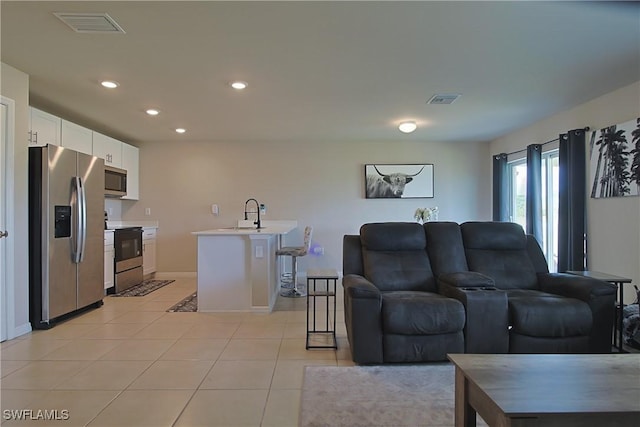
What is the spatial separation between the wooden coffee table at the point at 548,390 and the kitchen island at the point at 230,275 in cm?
271

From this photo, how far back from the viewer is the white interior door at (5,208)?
3.03m

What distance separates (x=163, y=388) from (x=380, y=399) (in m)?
1.37

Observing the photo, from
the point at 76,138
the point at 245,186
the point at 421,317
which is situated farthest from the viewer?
the point at 245,186

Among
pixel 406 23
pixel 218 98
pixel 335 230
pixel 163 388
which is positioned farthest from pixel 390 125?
pixel 163 388

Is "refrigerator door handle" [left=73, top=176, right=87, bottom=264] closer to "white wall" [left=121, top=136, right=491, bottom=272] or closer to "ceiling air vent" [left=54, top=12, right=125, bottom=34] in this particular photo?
"ceiling air vent" [left=54, top=12, right=125, bottom=34]

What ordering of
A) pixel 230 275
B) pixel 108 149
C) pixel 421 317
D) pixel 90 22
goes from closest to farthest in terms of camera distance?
pixel 90 22 → pixel 421 317 → pixel 230 275 → pixel 108 149

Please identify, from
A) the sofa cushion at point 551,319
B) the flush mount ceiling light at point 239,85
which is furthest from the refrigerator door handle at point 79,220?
the sofa cushion at point 551,319

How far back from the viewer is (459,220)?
21.1 ft

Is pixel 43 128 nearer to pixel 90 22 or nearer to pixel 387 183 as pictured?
pixel 90 22

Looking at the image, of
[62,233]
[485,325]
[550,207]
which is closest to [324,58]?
[485,325]

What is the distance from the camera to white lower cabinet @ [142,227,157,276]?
19.0ft

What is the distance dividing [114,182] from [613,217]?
20.8ft

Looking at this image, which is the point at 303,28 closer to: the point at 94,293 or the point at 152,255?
the point at 94,293

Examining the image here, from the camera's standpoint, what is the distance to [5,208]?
121 inches
